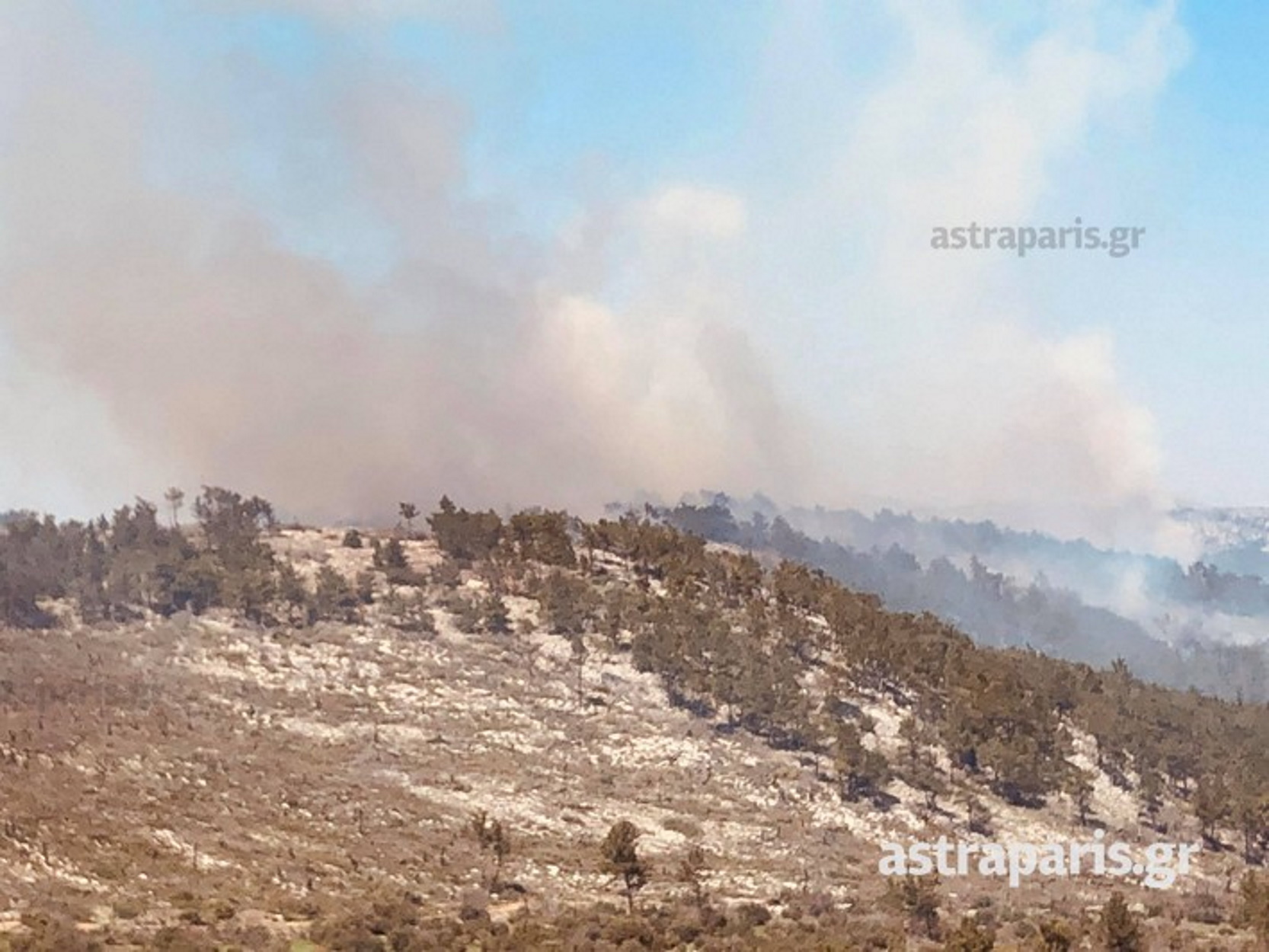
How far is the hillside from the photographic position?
4897 cm

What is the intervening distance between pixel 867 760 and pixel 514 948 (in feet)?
136

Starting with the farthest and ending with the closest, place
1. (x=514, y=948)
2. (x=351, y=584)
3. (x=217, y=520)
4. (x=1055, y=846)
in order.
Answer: (x=217, y=520), (x=351, y=584), (x=1055, y=846), (x=514, y=948)

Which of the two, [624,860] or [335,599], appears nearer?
[624,860]

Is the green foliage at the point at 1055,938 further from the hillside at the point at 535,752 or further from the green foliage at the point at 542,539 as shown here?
the green foliage at the point at 542,539

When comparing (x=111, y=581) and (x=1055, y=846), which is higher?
(x=111, y=581)

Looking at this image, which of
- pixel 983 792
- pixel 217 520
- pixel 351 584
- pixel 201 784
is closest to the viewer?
pixel 201 784

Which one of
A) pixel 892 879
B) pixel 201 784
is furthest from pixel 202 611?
pixel 892 879

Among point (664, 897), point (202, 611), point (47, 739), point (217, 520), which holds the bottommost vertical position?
point (664, 897)

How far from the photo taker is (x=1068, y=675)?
11300 centimetres

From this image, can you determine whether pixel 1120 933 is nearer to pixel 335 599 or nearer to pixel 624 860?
pixel 624 860

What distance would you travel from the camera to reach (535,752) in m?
77.0

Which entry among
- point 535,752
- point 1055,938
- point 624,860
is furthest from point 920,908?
point 535,752

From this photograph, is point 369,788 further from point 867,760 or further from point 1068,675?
point 1068,675

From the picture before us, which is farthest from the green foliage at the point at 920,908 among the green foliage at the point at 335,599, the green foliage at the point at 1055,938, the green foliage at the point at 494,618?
the green foliage at the point at 335,599
